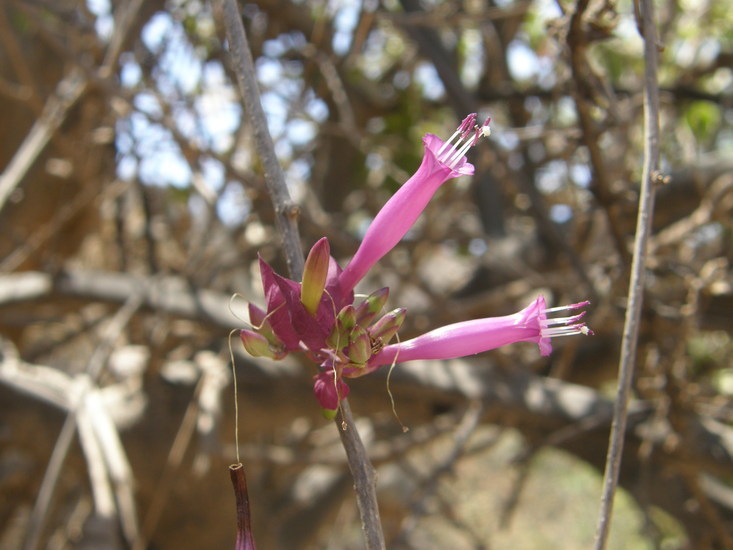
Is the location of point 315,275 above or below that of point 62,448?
below

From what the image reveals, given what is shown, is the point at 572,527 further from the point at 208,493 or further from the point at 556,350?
the point at 208,493

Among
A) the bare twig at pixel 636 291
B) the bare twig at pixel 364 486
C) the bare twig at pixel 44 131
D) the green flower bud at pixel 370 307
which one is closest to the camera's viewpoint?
the bare twig at pixel 364 486

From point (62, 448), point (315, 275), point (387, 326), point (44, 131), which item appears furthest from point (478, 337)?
point (44, 131)

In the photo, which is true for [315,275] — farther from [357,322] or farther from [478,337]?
[478,337]

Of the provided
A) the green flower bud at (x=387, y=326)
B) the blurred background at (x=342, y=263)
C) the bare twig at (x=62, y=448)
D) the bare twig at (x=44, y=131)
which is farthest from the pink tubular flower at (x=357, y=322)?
the bare twig at (x=44, y=131)

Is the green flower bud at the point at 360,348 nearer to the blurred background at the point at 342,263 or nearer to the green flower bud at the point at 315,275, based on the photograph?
the green flower bud at the point at 315,275
